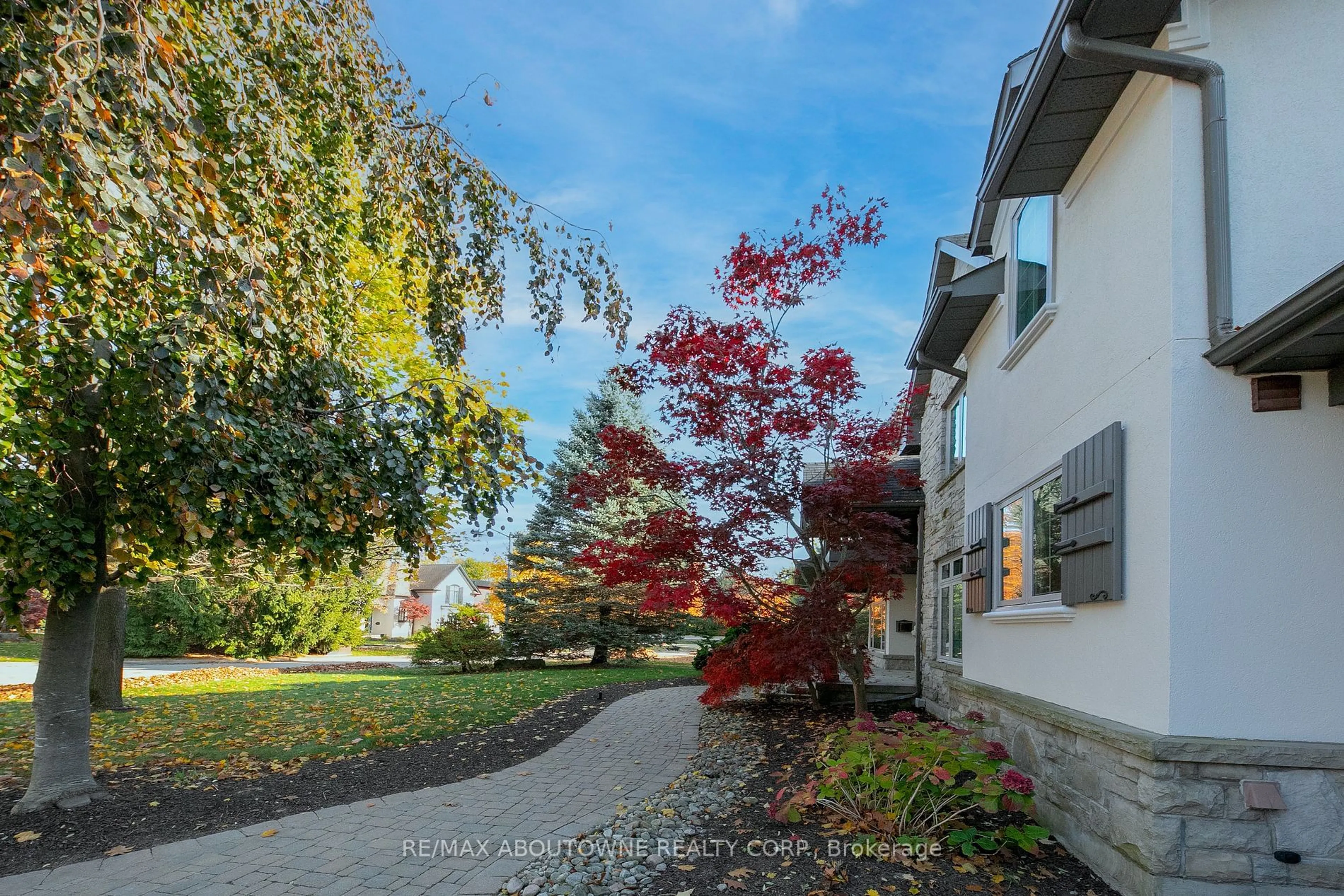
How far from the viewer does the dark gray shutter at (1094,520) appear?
4574 millimetres

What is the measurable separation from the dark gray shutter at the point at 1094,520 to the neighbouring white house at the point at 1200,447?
19mm

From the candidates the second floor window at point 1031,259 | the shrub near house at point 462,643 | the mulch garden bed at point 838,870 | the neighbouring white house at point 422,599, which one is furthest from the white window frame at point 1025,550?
the neighbouring white house at point 422,599

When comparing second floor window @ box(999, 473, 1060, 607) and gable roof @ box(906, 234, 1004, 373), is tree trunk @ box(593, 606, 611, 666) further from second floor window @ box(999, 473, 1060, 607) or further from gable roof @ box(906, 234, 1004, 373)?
second floor window @ box(999, 473, 1060, 607)

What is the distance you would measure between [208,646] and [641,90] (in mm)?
25079

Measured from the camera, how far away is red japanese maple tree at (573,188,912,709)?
30.4 feet

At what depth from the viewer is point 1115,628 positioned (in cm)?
461

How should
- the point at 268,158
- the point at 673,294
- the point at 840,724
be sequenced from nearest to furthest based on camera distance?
the point at 268,158, the point at 840,724, the point at 673,294

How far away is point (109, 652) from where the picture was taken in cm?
1107

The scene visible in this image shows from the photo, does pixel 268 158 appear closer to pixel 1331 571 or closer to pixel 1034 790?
pixel 1331 571

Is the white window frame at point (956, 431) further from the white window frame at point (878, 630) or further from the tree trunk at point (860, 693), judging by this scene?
the white window frame at point (878, 630)

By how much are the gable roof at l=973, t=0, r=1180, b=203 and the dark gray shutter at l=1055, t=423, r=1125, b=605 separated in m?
2.01

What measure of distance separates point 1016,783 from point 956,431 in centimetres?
684

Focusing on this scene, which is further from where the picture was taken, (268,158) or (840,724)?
(840,724)

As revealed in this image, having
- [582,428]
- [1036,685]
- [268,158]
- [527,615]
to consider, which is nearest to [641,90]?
[268,158]
